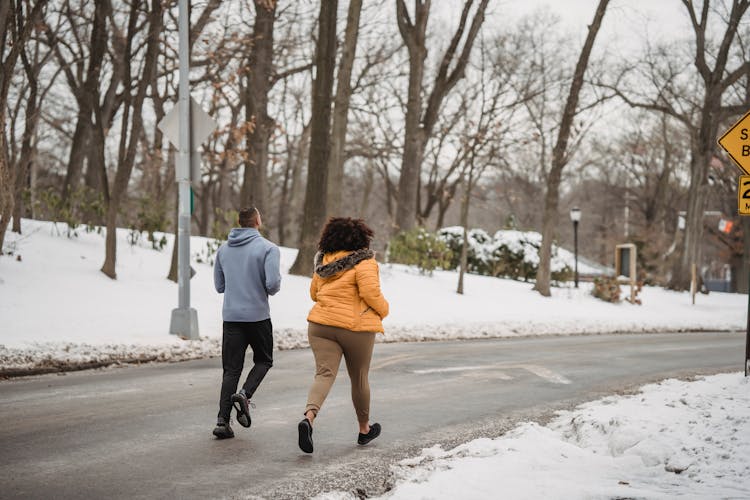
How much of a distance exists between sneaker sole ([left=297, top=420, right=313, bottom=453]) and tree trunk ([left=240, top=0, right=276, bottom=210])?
49.4ft

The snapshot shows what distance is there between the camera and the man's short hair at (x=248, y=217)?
6.63 meters

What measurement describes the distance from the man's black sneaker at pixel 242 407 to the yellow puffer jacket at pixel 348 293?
972 mm

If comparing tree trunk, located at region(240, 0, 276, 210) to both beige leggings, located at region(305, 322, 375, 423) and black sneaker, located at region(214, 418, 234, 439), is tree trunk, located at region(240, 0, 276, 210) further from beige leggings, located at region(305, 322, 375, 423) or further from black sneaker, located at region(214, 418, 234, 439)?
beige leggings, located at region(305, 322, 375, 423)

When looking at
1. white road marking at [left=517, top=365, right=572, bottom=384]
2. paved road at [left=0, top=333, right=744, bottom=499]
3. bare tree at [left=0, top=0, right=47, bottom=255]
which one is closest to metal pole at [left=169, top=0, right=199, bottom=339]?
paved road at [left=0, top=333, right=744, bottom=499]

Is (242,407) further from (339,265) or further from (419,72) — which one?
(419,72)

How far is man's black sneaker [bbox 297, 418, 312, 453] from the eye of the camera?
18.8ft

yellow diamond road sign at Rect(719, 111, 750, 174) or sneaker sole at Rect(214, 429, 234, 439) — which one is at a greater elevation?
yellow diamond road sign at Rect(719, 111, 750, 174)

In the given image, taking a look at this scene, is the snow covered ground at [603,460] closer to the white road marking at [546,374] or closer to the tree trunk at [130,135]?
the white road marking at [546,374]

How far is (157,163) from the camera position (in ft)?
89.8

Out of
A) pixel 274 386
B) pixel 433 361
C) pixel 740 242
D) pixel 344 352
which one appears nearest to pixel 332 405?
pixel 274 386

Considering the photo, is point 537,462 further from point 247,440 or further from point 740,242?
point 740,242

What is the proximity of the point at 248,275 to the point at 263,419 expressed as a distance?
59.3 inches

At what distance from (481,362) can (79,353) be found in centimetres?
562

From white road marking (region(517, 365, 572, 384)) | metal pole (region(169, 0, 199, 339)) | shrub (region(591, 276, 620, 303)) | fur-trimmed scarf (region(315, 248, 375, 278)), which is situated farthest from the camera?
shrub (region(591, 276, 620, 303))
